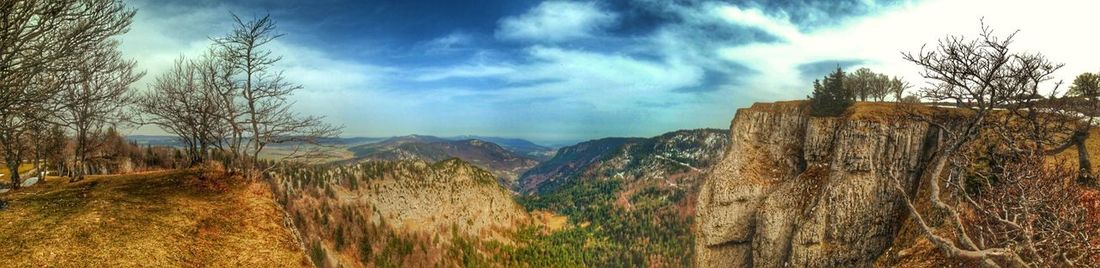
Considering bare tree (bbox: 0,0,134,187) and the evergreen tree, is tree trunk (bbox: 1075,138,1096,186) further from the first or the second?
bare tree (bbox: 0,0,134,187)

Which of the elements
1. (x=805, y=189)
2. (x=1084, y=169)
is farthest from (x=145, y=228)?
(x=805, y=189)

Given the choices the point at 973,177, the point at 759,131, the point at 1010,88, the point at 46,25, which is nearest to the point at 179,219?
the point at 46,25

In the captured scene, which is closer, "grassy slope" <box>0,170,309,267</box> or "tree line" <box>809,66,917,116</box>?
"grassy slope" <box>0,170,309,267</box>

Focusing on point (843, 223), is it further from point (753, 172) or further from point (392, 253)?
point (392, 253)

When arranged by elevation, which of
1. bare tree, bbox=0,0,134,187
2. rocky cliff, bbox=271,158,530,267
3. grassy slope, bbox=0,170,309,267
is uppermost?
bare tree, bbox=0,0,134,187

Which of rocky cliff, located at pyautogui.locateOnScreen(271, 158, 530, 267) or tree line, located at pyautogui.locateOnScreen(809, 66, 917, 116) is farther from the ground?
tree line, located at pyautogui.locateOnScreen(809, 66, 917, 116)

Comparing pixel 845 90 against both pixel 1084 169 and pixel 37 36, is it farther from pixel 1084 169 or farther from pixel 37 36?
pixel 37 36

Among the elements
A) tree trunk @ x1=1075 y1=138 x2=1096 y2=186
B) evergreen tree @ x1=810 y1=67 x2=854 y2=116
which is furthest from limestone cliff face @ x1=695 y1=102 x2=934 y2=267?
tree trunk @ x1=1075 y1=138 x2=1096 y2=186
